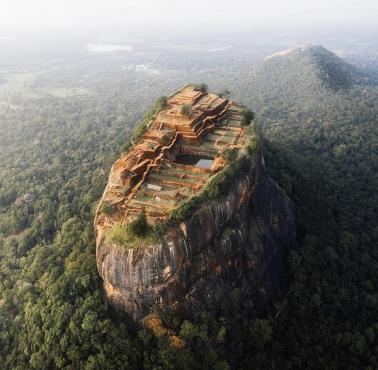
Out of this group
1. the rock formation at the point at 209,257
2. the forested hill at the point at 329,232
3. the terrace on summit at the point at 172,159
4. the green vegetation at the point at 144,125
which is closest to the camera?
the rock formation at the point at 209,257

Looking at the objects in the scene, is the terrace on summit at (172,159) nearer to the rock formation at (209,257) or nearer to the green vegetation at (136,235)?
the green vegetation at (136,235)

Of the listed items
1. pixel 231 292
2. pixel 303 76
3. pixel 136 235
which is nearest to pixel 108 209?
pixel 136 235

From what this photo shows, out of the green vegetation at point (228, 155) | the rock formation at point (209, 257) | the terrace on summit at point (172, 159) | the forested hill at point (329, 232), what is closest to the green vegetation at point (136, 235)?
the rock formation at point (209, 257)

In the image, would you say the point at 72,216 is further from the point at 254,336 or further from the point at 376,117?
the point at 376,117

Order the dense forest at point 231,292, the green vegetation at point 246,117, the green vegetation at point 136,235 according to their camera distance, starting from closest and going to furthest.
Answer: the green vegetation at point 136,235, the dense forest at point 231,292, the green vegetation at point 246,117

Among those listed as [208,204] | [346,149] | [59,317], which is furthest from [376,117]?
[59,317]

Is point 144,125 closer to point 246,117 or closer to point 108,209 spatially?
point 246,117
